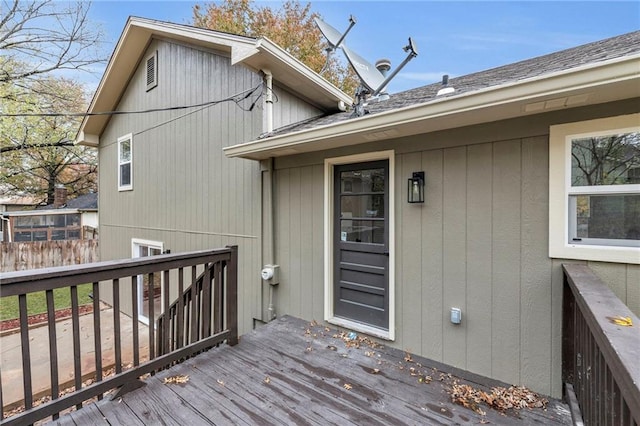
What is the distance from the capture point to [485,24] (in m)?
6.67

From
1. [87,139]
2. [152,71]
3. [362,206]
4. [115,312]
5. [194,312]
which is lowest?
[194,312]

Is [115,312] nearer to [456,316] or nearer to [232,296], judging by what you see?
[232,296]

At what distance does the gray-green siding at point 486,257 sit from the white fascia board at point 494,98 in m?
0.34

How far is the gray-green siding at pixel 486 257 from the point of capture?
97.9 inches

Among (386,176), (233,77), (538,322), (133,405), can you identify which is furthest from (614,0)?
(133,405)

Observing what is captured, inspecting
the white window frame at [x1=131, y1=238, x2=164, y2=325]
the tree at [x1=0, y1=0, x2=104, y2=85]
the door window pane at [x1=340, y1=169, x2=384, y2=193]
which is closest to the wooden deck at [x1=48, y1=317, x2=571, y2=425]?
the door window pane at [x1=340, y1=169, x2=384, y2=193]

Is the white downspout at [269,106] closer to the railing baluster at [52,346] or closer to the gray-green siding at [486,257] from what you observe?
the gray-green siding at [486,257]

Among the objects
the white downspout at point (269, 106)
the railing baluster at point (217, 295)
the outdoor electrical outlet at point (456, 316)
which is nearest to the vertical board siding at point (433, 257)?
the outdoor electrical outlet at point (456, 316)

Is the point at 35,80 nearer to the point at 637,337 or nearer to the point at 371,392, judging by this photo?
the point at 371,392

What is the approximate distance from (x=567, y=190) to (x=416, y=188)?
1.19 metres

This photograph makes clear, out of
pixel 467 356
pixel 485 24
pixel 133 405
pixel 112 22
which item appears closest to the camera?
pixel 133 405

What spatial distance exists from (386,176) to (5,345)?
819cm

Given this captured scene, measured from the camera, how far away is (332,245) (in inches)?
154

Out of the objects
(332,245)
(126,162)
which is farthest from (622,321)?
(126,162)
